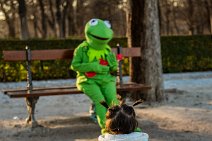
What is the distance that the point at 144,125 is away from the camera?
7.41 meters

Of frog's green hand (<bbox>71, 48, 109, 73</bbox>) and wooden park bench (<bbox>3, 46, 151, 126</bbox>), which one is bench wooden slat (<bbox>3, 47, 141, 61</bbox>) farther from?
frog's green hand (<bbox>71, 48, 109, 73</bbox>)

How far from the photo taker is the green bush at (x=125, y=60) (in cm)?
1628

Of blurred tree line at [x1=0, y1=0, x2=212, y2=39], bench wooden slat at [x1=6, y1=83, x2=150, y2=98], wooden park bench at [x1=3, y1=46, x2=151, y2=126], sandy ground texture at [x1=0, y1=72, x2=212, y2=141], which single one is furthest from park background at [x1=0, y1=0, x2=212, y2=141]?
blurred tree line at [x1=0, y1=0, x2=212, y2=39]

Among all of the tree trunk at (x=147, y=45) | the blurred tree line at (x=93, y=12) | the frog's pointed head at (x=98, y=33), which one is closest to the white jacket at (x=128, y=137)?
the frog's pointed head at (x=98, y=33)

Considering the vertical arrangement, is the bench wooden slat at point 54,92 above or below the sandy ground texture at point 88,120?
above

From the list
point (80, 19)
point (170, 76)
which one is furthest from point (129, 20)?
point (80, 19)

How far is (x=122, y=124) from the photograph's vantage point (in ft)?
11.1

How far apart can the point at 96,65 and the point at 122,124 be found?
3454 millimetres

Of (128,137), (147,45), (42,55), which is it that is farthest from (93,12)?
(128,137)

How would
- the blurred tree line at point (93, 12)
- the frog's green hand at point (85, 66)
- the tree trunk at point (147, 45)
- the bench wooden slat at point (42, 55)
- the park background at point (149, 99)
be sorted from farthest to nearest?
the blurred tree line at point (93, 12) → the tree trunk at point (147, 45) → the bench wooden slat at point (42, 55) → the park background at point (149, 99) → the frog's green hand at point (85, 66)

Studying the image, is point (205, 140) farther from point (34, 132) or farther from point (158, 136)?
point (34, 132)

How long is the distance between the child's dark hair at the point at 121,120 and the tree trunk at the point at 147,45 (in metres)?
5.97

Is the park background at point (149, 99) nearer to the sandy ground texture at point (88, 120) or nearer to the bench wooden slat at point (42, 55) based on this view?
the sandy ground texture at point (88, 120)

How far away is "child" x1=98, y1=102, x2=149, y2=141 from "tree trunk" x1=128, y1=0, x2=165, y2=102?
5915 mm
